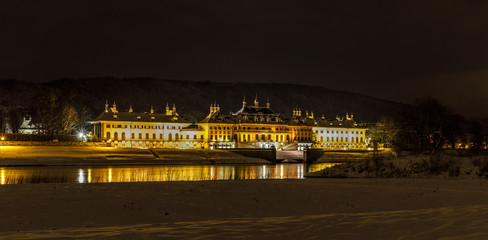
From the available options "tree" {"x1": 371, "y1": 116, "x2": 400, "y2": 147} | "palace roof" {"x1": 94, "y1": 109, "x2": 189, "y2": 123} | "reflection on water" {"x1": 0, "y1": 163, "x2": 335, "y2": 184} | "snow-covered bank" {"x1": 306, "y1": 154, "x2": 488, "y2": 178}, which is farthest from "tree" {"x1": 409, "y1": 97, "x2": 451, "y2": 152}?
"palace roof" {"x1": 94, "y1": 109, "x2": 189, "y2": 123}

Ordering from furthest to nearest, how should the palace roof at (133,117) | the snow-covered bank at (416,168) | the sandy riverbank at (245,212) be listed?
1. the palace roof at (133,117)
2. the snow-covered bank at (416,168)
3. the sandy riverbank at (245,212)

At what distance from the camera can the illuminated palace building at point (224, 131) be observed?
91.8 meters

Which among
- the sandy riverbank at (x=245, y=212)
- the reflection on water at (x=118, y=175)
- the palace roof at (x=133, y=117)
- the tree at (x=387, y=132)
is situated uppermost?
the palace roof at (x=133, y=117)

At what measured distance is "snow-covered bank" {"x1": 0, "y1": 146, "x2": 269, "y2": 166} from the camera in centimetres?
5525

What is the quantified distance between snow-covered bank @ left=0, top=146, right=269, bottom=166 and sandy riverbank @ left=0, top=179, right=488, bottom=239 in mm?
39875

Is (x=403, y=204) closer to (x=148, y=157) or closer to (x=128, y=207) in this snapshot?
(x=128, y=207)

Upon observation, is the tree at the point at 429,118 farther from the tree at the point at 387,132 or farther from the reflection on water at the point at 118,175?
the reflection on water at the point at 118,175

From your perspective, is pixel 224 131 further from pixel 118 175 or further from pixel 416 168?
pixel 416 168

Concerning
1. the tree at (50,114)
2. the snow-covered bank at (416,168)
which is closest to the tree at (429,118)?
the snow-covered bank at (416,168)

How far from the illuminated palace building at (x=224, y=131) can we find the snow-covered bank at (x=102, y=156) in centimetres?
1683

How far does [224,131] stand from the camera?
330ft

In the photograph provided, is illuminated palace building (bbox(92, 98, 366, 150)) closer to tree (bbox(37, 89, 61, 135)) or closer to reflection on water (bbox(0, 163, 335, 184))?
tree (bbox(37, 89, 61, 135))

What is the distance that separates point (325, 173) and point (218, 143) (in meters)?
68.8

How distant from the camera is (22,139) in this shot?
72750mm
